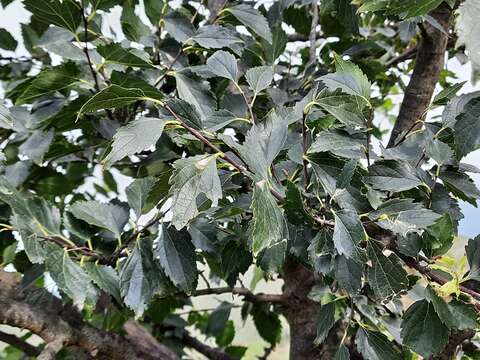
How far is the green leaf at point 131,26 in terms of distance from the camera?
2.17 ft

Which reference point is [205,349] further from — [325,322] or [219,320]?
[325,322]

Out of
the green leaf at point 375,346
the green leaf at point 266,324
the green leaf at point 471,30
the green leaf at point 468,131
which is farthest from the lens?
the green leaf at point 266,324

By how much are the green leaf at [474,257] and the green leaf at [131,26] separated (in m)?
0.42

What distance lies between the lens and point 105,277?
21.6 inches

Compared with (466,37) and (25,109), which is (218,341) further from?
(466,37)

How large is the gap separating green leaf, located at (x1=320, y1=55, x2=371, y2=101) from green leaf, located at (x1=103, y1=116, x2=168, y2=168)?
0.12 meters

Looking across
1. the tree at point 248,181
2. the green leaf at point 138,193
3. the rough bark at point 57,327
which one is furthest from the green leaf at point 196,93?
the rough bark at point 57,327

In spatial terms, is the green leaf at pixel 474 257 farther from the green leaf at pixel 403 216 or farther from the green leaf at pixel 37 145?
the green leaf at pixel 37 145

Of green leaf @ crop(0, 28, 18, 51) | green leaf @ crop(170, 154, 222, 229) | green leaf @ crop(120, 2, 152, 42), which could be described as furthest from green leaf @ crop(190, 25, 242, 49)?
green leaf @ crop(0, 28, 18, 51)

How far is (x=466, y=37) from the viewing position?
28 centimetres

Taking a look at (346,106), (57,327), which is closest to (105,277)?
(57,327)

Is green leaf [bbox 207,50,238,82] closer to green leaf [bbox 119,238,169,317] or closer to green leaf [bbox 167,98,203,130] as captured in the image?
green leaf [bbox 167,98,203,130]

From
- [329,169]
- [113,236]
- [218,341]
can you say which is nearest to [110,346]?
[113,236]

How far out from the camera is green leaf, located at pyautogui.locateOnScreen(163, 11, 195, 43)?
60 cm
